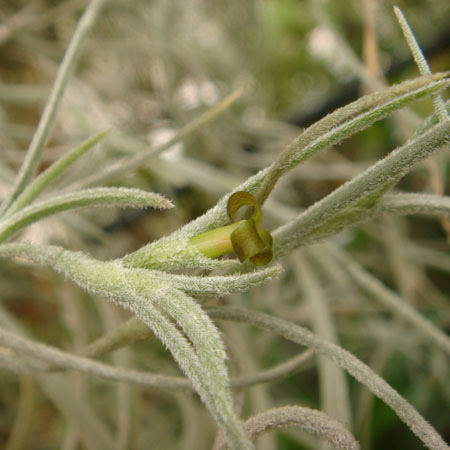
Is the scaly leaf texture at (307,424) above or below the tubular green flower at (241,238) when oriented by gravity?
below

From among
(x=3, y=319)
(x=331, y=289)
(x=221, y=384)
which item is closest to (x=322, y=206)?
(x=221, y=384)

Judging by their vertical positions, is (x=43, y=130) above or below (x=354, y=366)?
above

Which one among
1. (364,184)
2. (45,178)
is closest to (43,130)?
(45,178)

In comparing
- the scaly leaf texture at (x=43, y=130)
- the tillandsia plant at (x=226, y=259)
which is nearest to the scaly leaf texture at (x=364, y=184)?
the tillandsia plant at (x=226, y=259)

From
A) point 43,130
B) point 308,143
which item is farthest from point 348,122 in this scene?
point 43,130

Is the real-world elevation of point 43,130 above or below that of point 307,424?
above

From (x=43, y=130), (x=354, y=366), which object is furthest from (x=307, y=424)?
(x=43, y=130)

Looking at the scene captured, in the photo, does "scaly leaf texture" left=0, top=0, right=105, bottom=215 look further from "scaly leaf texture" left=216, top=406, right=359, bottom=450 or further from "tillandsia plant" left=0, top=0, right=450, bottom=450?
"scaly leaf texture" left=216, top=406, right=359, bottom=450

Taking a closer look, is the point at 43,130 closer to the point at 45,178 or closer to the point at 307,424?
the point at 45,178

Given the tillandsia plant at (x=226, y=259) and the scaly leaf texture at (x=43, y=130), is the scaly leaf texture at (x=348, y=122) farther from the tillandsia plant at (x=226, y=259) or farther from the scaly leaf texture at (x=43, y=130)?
the scaly leaf texture at (x=43, y=130)

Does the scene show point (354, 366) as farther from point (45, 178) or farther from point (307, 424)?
point (45, 178)

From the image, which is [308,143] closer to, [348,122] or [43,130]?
[348,122]

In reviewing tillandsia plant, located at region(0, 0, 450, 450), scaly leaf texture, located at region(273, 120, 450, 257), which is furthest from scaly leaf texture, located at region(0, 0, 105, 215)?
scaly leaf texture, located at region(273, 120, 450, 257)

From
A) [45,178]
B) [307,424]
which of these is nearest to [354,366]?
[307,424]
